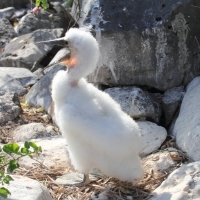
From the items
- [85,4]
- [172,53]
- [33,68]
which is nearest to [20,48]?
[33,68]

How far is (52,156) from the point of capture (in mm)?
4984

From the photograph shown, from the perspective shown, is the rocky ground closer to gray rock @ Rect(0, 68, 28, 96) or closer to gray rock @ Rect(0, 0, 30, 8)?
gray rock @ Rect(0, 68, 28, 96)

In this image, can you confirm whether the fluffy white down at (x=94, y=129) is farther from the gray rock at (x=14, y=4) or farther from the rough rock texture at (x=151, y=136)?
the gray rock at (x=14, y=4)

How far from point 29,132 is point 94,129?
5.50 feet

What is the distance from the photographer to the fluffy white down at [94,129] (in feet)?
13.4

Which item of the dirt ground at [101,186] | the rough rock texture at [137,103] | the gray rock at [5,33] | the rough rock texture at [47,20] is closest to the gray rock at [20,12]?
the gray rock at [5,33]

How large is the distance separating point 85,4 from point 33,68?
6.26 feet

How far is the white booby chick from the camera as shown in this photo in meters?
4.07

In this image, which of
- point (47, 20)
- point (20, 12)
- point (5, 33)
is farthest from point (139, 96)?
point (20, 12)

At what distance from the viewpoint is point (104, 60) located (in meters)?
5.70

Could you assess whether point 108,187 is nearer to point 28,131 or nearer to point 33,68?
point 28,131

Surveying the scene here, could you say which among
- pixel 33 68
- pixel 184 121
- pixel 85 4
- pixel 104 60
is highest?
pixel 85 4

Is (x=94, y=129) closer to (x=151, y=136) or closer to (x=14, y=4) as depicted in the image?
(x=151, y=136)

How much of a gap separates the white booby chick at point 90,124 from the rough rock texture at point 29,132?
46.6 inches
